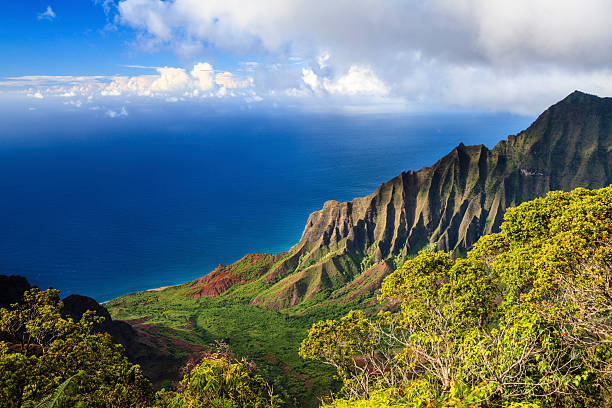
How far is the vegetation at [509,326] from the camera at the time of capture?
12755mm

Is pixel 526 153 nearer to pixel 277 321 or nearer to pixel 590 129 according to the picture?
pixel 590 129

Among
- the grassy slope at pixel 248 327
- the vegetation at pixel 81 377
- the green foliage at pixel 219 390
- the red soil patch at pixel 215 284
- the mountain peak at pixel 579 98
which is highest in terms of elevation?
the mountain peak at pixel 579 98

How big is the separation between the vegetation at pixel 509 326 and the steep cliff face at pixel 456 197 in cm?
8061

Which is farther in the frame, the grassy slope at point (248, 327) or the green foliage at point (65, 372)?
the grassy slope at point (248, 327)

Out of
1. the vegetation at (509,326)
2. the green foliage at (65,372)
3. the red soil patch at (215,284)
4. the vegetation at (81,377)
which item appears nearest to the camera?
the vegetation at (509,326)

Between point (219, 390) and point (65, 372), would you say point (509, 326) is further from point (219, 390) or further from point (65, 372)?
point (65, 372)

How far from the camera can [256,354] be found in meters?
65.9

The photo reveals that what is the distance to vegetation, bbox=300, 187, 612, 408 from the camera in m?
12.8

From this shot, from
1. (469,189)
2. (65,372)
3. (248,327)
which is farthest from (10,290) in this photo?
(469,189)

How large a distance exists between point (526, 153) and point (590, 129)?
22.6 metres

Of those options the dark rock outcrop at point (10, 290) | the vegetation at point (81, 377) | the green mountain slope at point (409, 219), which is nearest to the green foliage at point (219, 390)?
the vegetation at point (81, 377)

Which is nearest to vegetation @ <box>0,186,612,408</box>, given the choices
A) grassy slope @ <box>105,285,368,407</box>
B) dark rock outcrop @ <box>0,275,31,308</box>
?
dark rock outcrop @ <box>0,275,31,308</box>

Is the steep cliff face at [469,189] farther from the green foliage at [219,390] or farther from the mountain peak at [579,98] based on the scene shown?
the green foliage at [219,390]

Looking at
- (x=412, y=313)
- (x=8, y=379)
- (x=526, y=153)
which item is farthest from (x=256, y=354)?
(x=526, y=153)
